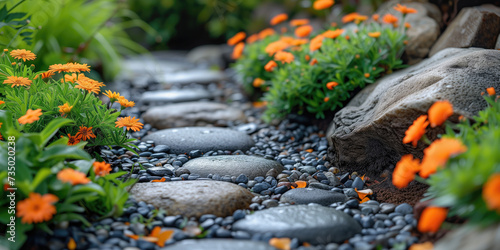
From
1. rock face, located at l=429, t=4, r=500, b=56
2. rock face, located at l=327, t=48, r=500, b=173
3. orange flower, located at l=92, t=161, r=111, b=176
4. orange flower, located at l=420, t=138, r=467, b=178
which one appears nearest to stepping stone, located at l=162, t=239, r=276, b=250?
orange flower, located at l=92, t=161, r=111, b=176

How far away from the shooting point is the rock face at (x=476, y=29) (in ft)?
9.50

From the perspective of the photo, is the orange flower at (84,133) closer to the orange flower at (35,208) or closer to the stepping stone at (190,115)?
the orange flower at (35,208)

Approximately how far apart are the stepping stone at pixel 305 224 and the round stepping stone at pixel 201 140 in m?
1.11

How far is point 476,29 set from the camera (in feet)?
9.52

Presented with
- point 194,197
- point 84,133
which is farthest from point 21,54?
point 194,197

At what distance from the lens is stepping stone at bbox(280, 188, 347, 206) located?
2.15 meters

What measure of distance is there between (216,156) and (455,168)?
5.42 ft

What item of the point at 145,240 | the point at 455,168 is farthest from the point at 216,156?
the point at 455,168

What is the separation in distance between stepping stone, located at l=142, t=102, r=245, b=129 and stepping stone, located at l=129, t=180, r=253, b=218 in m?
1.61

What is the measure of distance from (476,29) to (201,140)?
2193mm

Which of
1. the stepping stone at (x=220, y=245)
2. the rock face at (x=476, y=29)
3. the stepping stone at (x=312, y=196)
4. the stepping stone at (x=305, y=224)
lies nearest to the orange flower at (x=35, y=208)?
the stepping stone at (x=220, y=245)

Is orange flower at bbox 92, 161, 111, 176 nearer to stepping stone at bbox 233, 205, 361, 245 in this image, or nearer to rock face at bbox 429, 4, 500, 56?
stepping stone at bbox 233, 205, 361, 245

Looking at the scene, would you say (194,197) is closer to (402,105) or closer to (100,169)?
(100,169)

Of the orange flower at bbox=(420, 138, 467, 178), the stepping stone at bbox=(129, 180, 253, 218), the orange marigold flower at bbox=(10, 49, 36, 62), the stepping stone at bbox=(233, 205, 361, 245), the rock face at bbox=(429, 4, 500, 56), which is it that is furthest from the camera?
the rock face at bbox=(429, 4, 500, 56)
